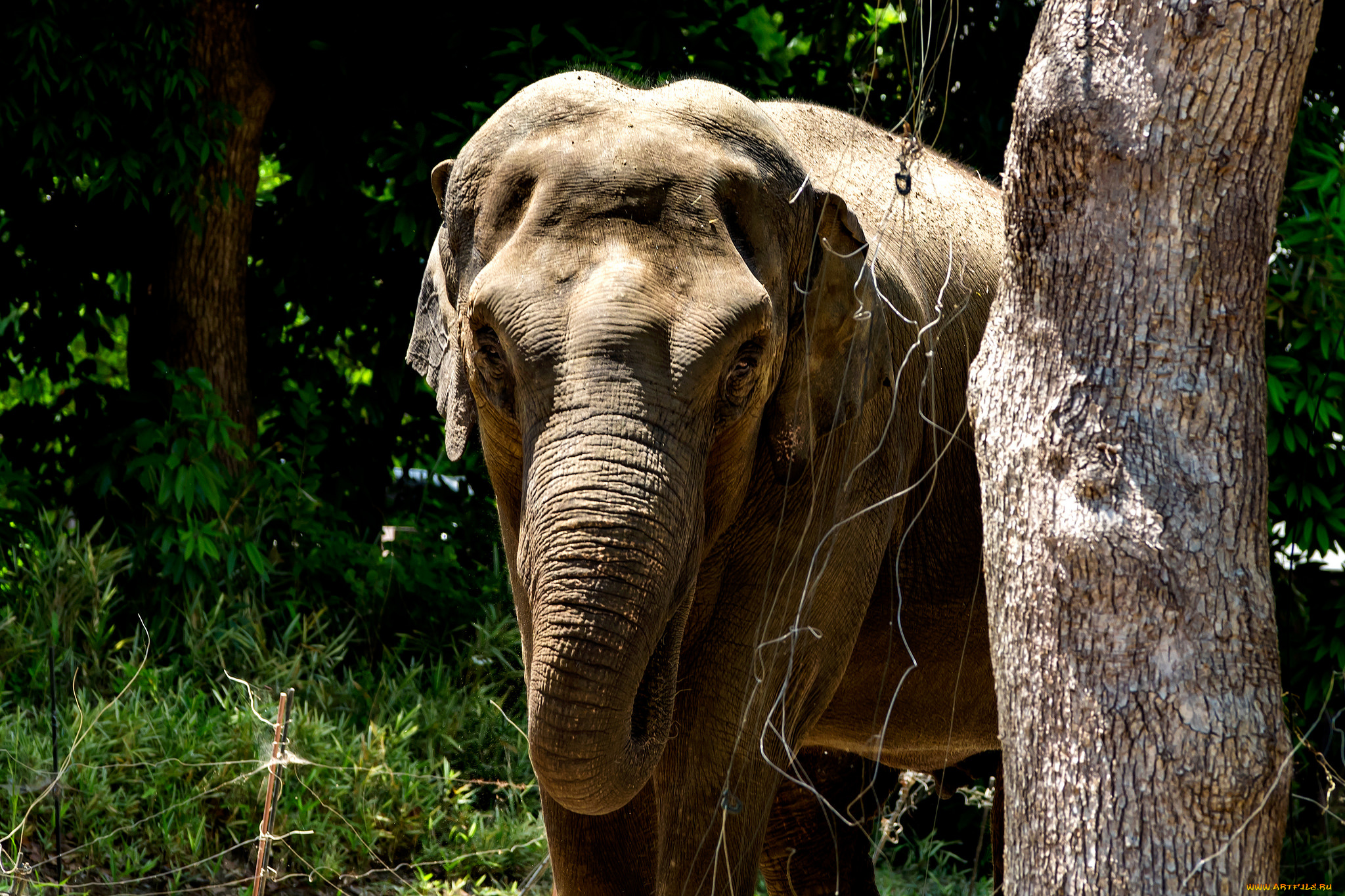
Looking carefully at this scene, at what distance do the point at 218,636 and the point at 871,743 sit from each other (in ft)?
10.3

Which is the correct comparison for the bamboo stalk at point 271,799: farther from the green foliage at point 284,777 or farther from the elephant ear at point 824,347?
the green foliage at point 284,777

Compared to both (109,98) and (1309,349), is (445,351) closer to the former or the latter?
(109,98)

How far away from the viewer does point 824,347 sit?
11.1 ft

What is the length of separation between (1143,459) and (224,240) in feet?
18.6

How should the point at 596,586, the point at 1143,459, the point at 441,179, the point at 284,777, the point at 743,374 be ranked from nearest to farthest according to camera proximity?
the point at 1143,459 → the point at 596,586 → the point at 743,374 → the point at 441,179 → the point at 284,777

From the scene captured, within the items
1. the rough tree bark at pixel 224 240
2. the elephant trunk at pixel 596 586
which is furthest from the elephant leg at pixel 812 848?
the rough tree bark at pixel 224 240

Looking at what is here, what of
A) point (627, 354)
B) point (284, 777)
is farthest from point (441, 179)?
point (284, 777)

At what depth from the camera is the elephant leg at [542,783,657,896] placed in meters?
3.66

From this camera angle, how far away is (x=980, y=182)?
5004 mm

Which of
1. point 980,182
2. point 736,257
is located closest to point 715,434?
point 736,257

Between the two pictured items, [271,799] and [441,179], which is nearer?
[271,799]

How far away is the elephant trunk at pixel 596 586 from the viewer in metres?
2.79

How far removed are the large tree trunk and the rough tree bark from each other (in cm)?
519

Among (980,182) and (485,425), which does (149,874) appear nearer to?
(485,425)
